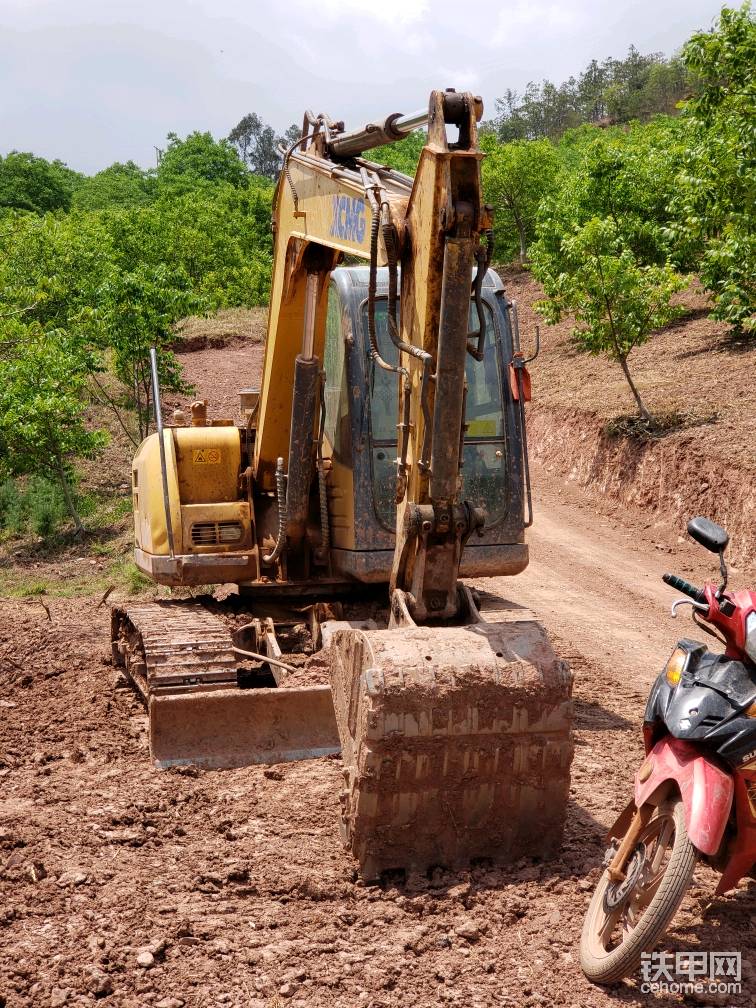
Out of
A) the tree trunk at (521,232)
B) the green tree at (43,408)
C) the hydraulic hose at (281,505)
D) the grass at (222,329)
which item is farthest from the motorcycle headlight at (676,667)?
the tree trunk at (521,232)

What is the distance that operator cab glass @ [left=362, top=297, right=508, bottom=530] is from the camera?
23.3ft

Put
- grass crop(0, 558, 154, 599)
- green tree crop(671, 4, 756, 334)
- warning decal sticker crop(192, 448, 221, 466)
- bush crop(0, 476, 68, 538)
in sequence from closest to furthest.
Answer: warning decal sticker crop(192, 448, 221, 466)
green tree crop(671, 4, 756, 334)
grass crop(0, 558, 154, 599)
bush crop(0, 476, 68, 538)

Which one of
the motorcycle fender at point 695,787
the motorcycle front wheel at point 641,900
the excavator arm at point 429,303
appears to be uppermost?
the excavator arm at point 429,303

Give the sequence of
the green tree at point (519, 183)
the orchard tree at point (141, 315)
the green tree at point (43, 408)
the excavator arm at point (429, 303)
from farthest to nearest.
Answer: the green tree at point (519, 183) → the orchard tree at point (141, 315) → the green tree at point (43, 408) → the excavator arm at point (429, 303)

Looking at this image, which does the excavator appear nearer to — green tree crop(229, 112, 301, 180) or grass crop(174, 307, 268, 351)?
grass crop(174, 307, 268, 351)

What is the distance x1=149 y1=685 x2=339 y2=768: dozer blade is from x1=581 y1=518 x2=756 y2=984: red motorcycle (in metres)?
2.66

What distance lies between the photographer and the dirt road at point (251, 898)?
3.91 m

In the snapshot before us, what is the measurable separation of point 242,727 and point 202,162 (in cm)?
6413

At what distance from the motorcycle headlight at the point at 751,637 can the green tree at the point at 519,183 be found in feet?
109

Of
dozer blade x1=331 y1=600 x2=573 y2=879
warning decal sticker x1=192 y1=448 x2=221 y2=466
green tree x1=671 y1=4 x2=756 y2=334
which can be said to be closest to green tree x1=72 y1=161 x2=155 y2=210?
green tree x1=671 y1=4 x2=756 y2=334

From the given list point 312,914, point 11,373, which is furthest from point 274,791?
point 11,373

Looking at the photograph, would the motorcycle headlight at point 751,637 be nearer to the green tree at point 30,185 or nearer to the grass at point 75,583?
the grass at point 75,583

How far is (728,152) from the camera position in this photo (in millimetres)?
11570

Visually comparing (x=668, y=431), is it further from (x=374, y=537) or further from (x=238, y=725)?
(x=238, y=725)
